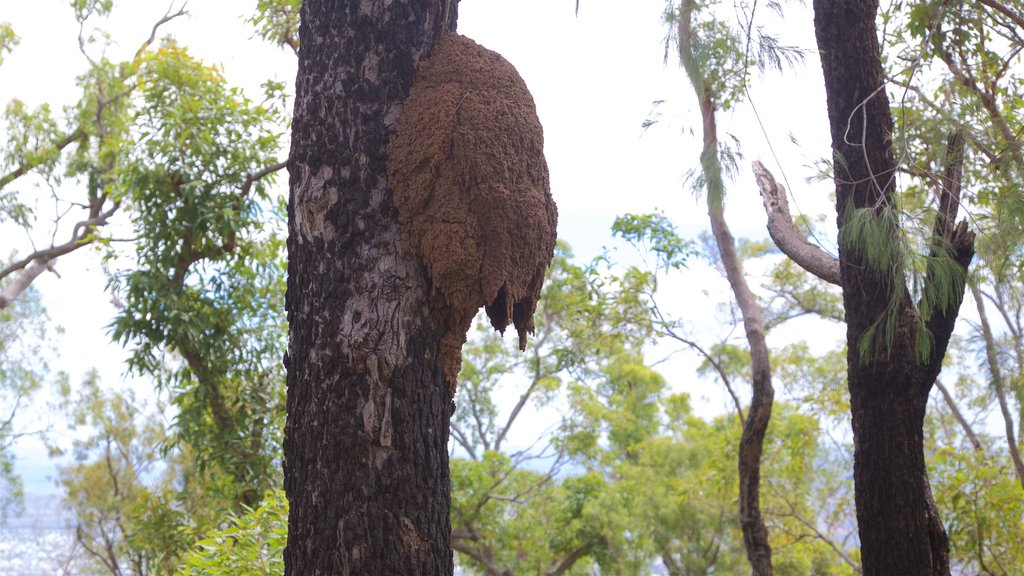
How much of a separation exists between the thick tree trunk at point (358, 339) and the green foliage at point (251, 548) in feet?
3.57

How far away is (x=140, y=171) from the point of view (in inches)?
224

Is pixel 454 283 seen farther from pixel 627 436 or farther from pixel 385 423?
pixel 627 436

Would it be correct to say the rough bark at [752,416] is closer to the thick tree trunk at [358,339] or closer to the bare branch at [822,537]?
the bare branch at [822,537]

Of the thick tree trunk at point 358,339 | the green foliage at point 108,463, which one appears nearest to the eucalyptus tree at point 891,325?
the thick tree trunk at point 358,339

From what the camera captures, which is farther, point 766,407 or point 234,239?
point 234,239

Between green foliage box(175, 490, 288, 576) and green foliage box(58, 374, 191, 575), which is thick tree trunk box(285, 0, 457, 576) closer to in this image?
green foliage box(175, 490, 288, 576)

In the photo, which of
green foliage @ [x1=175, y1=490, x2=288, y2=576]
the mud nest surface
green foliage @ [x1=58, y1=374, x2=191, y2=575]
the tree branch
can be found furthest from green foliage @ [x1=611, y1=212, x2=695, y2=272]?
green foliage @ [x1=58, y1=374, x2=191, y2=575]

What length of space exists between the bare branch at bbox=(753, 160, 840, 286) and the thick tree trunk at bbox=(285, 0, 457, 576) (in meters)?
2.44

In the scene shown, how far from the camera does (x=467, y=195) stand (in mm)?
2109

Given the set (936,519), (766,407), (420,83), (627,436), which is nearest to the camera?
(420,83)

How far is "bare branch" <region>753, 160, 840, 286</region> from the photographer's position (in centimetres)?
406

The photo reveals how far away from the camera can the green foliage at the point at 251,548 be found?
10.3 feet

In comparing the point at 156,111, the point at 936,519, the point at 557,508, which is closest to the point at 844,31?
the point at 936,519

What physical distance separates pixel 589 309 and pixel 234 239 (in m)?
2.66
